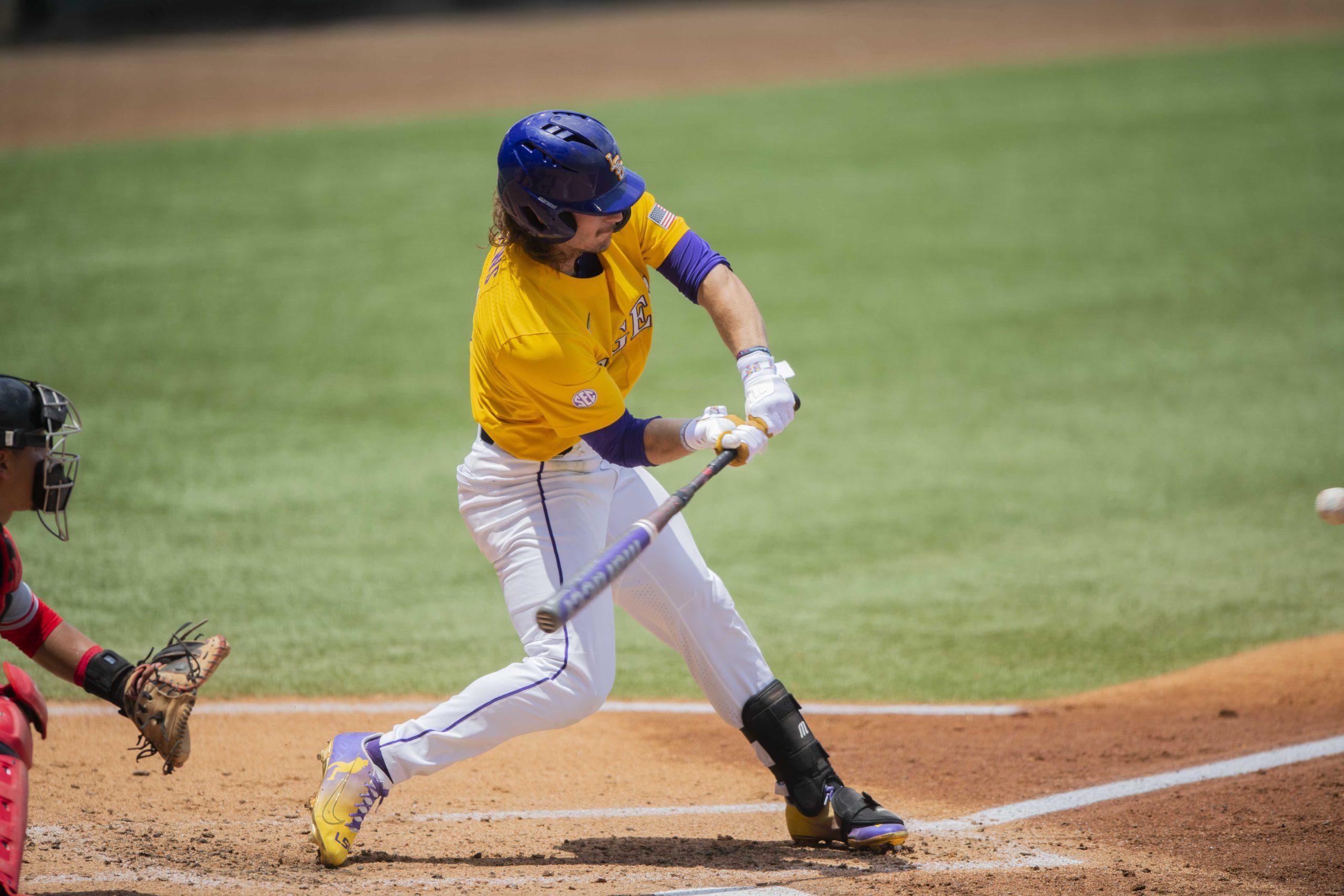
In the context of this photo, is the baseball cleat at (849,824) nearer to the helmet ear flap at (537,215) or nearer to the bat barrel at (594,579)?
the bat barrel at (594,579)

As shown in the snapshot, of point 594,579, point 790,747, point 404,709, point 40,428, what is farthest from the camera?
point 404,709

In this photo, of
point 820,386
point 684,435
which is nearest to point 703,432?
point 684,435

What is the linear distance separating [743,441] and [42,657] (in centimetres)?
213

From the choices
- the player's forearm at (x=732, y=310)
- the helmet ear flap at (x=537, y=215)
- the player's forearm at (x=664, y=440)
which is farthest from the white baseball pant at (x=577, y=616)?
the helmet ear flap at (x=537, y=215)

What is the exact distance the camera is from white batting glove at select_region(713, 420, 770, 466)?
352 cm

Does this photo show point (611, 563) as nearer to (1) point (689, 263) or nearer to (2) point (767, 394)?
(2) point (767, 394)

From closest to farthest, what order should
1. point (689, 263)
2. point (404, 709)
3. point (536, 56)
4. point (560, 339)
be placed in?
1. point (560, 339)
2. point (689, 263)
3. point (404, 709)
4. point (536, 56)

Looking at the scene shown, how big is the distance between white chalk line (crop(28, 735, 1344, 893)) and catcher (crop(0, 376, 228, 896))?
43cm

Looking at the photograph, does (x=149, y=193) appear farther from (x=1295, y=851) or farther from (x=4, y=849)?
(x=1295, y=851)

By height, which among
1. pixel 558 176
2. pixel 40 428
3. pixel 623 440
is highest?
pixel 558 176

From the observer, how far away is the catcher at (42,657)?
2.98 meters

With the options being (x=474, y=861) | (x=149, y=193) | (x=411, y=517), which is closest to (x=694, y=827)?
(x=474, y=861)

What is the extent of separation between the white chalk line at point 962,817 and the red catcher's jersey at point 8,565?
2.58 ft

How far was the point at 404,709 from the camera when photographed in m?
4.96
